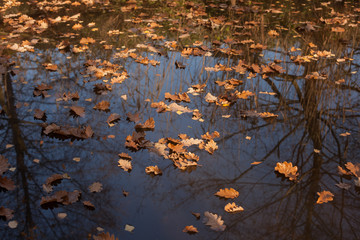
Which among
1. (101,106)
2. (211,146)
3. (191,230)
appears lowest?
(191,230)

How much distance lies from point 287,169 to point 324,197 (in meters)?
0.44

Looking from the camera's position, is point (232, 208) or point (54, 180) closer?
point (232, 208)

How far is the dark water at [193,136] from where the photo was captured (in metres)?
2.57

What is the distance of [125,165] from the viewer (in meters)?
3.18

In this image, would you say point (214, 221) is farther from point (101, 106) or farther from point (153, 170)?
point (101, 106)

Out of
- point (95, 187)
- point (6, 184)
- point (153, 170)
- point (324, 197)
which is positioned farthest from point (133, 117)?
point (324, 197)

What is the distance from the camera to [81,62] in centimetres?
566

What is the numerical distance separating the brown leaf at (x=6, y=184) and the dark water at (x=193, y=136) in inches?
2.8

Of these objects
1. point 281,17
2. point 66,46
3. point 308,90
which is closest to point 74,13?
point 66,46

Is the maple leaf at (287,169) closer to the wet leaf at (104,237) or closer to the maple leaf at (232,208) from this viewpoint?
the maple leaf at (232,208)

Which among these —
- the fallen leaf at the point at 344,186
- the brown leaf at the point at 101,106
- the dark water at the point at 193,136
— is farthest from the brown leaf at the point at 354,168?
the brown leaf at the point at 101,106

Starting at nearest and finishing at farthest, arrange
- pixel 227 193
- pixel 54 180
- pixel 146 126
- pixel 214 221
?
pixel 214 221, pixel 227 193, pixel 54 180, pixel 146 126

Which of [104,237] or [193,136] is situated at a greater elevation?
[193,136]

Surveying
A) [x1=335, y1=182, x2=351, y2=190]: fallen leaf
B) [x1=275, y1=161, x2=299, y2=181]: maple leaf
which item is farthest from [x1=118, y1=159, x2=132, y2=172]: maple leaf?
[x1=335, y1=182, x2=351, y2=190]: fallen leaf
